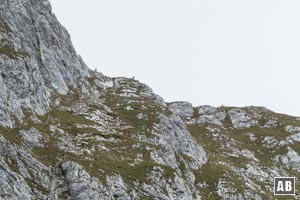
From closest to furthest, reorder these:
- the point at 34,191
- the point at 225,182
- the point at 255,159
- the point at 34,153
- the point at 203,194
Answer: the point at 34,191
the point at 34,153
the point at 203,194
the point at 225,182
the point at 255,159

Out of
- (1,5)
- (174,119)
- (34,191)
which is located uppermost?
(1,5)

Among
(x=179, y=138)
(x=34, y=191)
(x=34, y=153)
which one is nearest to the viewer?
(x=34, y=191)

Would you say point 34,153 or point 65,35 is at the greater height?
point 65,35

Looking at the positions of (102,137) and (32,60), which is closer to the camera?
(102,137)

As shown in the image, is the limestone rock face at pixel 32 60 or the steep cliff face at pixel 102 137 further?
the limestone rock face at pixel 32 60

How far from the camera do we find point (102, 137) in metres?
74.2

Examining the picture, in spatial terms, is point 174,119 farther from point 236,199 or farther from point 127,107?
point 236,199

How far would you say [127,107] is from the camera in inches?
4001

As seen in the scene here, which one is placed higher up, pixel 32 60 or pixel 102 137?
pixel 32 60

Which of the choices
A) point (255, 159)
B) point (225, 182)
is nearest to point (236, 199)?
point (225, 182)

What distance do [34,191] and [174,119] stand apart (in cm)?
5776

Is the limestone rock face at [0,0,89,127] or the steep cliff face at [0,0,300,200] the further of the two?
the limestone rock face at [0,0,89,127]

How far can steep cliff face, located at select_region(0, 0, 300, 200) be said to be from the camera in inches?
2096

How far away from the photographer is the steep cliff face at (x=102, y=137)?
53250 mm
